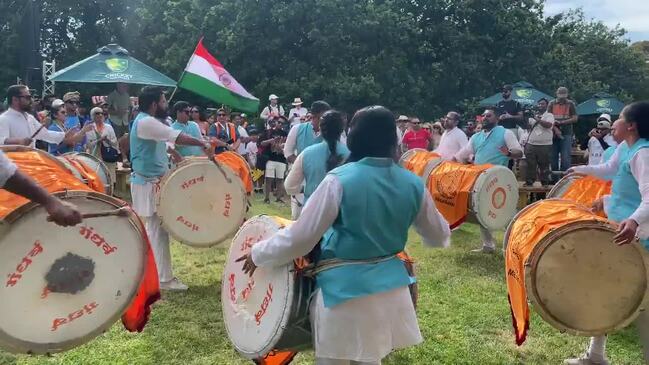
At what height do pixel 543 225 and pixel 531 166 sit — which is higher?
pixel 543 225

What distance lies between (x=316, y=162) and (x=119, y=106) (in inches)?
327

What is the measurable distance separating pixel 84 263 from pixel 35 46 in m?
16.2

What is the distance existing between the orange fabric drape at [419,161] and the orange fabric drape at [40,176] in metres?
5.53

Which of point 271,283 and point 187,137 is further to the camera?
point 187,137

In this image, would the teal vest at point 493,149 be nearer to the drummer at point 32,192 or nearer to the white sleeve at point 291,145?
the white sleeve at point 291,145

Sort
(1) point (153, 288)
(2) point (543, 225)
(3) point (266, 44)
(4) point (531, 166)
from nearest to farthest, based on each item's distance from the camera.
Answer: (1) point (153, 288) → (2) point (543, 225) → (4) point (531, 166) → (3) point (266, 44)

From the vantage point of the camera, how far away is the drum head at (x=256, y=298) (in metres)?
2.84

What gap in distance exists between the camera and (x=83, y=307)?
2934 mm

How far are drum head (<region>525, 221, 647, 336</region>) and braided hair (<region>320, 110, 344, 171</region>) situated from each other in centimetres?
164

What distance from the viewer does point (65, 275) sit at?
9.45ft

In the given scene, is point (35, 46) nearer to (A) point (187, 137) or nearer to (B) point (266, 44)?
(B) point (266, 44)

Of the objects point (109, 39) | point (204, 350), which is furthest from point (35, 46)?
point (204, 350)

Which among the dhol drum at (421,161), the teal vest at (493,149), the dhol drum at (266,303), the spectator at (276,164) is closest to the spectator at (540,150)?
the dhol drum at (421,161)

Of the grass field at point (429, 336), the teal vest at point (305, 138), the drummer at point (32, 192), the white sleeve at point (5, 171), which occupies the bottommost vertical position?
the grass field at point (429, 336)
